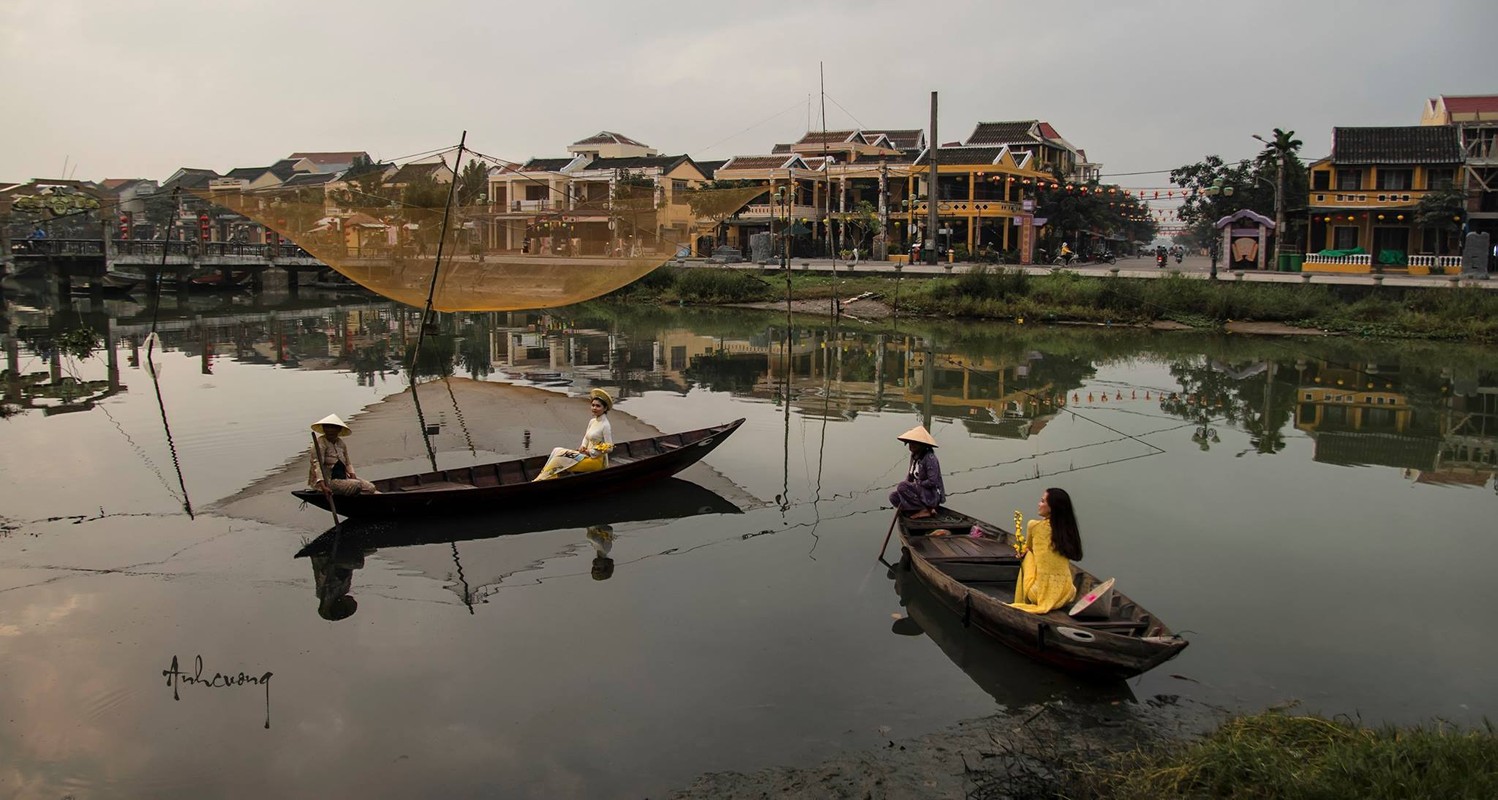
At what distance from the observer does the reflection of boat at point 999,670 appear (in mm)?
5621

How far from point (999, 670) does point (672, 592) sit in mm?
2253

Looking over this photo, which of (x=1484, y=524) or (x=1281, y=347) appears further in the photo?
(x=1281, y=347)

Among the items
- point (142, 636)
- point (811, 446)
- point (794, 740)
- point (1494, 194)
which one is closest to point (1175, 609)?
point (794, 740)

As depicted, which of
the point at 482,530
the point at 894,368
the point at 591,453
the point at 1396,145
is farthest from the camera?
the point at 1396,145

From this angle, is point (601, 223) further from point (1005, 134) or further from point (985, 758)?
point (1005, 134)

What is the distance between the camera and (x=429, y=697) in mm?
5531

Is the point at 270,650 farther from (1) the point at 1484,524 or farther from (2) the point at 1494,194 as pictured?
(2) the point at 1494,194

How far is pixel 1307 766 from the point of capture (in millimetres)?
4285

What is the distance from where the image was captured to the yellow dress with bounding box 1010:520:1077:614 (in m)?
5.88

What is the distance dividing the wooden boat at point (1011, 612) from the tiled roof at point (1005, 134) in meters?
36.3

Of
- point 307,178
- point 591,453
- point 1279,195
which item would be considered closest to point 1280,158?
point 1279,195

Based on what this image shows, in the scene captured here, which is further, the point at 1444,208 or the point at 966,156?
the point at 966,156

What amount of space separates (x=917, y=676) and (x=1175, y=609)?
1990 mm
